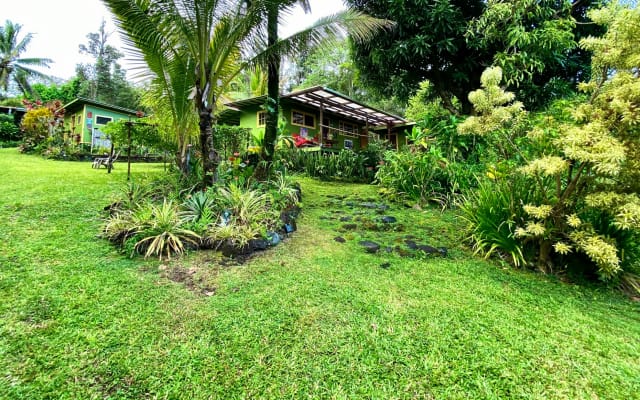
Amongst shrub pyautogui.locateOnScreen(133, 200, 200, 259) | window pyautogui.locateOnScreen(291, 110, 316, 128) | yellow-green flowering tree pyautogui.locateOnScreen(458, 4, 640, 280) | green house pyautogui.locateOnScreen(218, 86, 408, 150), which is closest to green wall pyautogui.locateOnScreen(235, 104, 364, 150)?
green house pyautogui.locateOnScreen(218, 86, 408, 150)

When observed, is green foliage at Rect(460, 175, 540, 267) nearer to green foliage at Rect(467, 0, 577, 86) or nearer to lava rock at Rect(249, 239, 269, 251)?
lava rock at Rect(249, 239, 269, 251)

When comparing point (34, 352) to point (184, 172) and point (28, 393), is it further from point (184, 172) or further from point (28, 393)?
point (184, 172)

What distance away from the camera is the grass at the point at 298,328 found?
1508 mm

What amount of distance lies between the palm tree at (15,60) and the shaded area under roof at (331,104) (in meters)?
22.7

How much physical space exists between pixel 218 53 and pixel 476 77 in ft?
25.9

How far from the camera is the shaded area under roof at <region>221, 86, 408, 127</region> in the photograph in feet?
36.4

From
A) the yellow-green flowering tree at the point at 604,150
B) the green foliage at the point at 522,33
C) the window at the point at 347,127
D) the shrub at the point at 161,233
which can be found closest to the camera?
the yellow-green flowering tree at the point at 604,150

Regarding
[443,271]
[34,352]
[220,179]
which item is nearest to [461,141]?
[443,271]

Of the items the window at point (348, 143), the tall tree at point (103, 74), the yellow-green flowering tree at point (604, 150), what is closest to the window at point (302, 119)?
the window at point (348, 143)

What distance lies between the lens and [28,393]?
1.37m

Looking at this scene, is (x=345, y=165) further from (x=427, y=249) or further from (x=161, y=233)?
(x=161, y=233)

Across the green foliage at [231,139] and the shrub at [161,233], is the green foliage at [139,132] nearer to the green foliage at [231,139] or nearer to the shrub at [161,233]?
the green foliage at [231,139]

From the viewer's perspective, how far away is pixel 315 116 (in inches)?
571

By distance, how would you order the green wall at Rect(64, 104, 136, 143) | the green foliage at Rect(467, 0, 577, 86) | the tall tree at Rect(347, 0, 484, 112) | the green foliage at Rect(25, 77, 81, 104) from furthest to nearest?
the green foliage at Rect(25, 77, 81, 104) < the green wall at Rect(64, 104, 136, 143) < the tall tree at Rect(347, 0, 484, 112) < the green foliage at Rect(467, 0, 577, 86)
